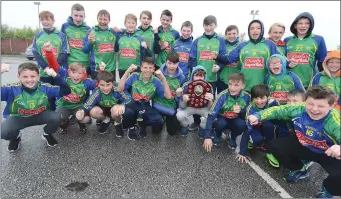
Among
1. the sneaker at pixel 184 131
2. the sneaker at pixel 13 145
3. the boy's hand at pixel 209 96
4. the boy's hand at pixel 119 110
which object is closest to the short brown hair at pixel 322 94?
the boy's hand at pixel 209 96

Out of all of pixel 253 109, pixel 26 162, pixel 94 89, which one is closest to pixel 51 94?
pixel 94 89

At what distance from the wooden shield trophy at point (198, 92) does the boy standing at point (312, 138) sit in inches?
52.2

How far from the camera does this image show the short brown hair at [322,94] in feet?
6.29

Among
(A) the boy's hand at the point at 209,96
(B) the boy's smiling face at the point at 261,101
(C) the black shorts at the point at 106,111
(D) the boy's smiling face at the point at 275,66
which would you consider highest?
(D) the boy's smiling face at the point at 275,66

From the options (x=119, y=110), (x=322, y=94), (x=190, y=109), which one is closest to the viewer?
(x=322, y=94)

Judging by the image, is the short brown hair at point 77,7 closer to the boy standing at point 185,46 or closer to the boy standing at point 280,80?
the boy standing at point 185,46

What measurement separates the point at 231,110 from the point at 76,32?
10.7 feet

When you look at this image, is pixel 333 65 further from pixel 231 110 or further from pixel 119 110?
pixel 119 110

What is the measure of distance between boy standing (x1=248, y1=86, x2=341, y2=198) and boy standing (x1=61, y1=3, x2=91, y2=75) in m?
3.57

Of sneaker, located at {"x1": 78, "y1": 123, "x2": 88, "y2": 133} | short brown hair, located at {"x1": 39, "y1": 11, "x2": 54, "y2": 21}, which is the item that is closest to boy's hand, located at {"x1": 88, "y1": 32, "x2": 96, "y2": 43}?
short brown hair, located at {"x1": 39, "y1": 11, "x2": 54, "y2": 21}

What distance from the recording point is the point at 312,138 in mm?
2709

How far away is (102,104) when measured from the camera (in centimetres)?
441

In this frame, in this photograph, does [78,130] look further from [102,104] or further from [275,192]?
[275,192]

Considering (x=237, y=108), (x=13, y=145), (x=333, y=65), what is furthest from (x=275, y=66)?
(x=13, y=145)
